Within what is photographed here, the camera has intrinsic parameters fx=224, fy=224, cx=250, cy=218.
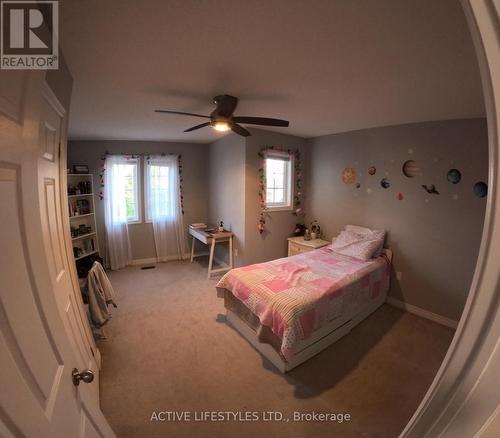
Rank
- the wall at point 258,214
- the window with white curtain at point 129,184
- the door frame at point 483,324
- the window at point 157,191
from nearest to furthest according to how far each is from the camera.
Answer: the door frame at point 483,324
the wall at point 258,214
the window with white curtain at point 129,184
the window at point 157,191

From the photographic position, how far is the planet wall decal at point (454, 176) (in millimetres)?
2559

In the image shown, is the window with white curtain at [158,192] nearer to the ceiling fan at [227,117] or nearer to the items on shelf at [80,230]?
the items on shelf at [80,230]

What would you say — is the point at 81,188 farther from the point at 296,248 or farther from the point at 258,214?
the point at 296,248

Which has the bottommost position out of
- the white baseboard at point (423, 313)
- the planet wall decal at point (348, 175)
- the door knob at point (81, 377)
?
the white baseboard at point (423, 313)

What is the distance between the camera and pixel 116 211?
165 inches

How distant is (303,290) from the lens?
2123 mm

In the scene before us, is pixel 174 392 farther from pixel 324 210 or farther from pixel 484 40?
pixel 324 210

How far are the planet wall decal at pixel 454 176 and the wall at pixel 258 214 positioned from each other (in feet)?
7.01

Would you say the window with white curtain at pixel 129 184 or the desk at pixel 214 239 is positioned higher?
the window with white curtain at pixel 129 184

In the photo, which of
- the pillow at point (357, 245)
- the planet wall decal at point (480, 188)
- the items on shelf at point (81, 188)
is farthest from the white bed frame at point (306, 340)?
the items on shelf at point (81, 188)

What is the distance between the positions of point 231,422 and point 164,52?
98.8 inches

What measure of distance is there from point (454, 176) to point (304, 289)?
2.22 metres

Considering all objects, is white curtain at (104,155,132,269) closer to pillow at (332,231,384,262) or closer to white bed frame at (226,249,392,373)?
white bed frame at (226,249,392,373)

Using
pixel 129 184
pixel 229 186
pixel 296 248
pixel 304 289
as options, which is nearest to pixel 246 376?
pixel 304 289
